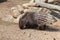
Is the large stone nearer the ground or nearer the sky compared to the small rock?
nearer the sky

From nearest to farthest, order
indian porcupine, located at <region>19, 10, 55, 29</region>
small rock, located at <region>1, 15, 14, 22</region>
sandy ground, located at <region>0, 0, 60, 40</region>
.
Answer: sandy ground, located at <region>0, 0, 60, 40</region>, indian porcupine, located at <region>19, 10, 55, 29</region>, small rock, located at <region>1, 15, 14, 22</region>

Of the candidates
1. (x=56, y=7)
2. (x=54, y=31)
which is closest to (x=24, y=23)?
(x=54, y=31)

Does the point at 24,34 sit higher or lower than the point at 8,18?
higher

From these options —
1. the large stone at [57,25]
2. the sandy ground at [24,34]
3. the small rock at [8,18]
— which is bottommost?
the small rock at [8,18]

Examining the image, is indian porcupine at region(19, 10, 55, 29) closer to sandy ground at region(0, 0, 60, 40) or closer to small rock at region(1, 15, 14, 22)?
sandy ground at region(0, 0, 60, 40)

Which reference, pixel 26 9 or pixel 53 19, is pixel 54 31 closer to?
pixel 53 19

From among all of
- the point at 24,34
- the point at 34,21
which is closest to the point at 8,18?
the point at 34,21

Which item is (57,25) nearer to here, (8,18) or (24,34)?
(24,34)

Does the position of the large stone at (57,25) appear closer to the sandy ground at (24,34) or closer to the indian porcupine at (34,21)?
the indian porcupine at (34,21)

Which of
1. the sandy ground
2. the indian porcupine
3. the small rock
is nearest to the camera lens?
the sandy ground

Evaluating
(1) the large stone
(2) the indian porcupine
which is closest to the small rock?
(2) the indian porcupine

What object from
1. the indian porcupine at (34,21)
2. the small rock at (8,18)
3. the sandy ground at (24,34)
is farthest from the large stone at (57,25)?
the small rock at (8,18)

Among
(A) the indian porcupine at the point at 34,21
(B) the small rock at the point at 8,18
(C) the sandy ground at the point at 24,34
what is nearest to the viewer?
(C) the sandy ground at the point at 24,34

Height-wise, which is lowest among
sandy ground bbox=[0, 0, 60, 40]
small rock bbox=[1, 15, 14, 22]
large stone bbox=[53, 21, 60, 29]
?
small rock bbox=[1, 15, 14, 22]
